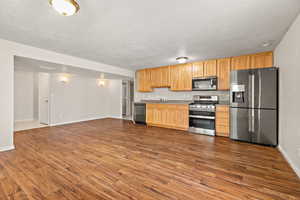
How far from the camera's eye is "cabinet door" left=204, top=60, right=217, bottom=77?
14.1ft

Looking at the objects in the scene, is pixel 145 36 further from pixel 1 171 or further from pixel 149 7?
pixel 1 171

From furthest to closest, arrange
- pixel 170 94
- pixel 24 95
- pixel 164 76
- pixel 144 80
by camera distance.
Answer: pixel 24 95, pixel 144 80, pixel 170 94, pixel 164 76

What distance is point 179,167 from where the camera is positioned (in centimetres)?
218

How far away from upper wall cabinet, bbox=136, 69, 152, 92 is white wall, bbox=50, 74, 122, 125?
5.24 ft

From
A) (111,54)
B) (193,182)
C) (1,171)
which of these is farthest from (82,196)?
(111,54)

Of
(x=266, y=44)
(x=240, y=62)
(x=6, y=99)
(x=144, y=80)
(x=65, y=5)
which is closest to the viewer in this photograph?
(x=65, y=5)

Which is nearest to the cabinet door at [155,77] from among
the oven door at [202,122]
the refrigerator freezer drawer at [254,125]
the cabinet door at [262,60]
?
the oven door at [202,122]

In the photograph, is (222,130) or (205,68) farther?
(205,68)

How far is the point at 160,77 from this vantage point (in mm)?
5445

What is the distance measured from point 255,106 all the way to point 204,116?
4.32ft

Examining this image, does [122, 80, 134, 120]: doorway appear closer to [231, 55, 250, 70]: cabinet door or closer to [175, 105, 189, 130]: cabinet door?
[175, 105, 189, 130]: cabinet door

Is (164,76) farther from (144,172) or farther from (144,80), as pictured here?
(144,172)

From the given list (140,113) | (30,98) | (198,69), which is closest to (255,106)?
(198,69)

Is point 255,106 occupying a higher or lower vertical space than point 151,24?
lower
